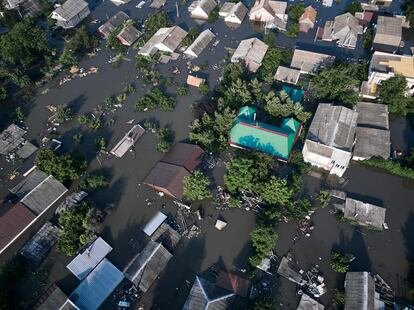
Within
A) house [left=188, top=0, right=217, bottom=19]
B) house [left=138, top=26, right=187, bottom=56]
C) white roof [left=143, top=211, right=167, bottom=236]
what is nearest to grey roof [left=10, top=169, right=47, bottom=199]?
white roof [left=143, top=211, right=167, bottom=236]

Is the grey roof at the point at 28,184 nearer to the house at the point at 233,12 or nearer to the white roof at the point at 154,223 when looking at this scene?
the white roof at the point at 154,223

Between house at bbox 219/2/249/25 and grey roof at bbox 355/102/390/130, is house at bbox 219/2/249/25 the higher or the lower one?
the higher one

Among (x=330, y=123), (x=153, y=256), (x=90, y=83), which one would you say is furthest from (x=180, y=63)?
(x=153, y=256)

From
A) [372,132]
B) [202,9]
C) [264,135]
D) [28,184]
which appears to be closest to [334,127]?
[372,132]

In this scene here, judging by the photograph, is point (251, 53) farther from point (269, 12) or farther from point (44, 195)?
point (44, 195)

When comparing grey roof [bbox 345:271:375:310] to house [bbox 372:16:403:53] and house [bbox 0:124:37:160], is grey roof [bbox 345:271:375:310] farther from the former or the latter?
house [bbox 0:124:37:160]

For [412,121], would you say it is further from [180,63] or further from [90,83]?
[90,83]
